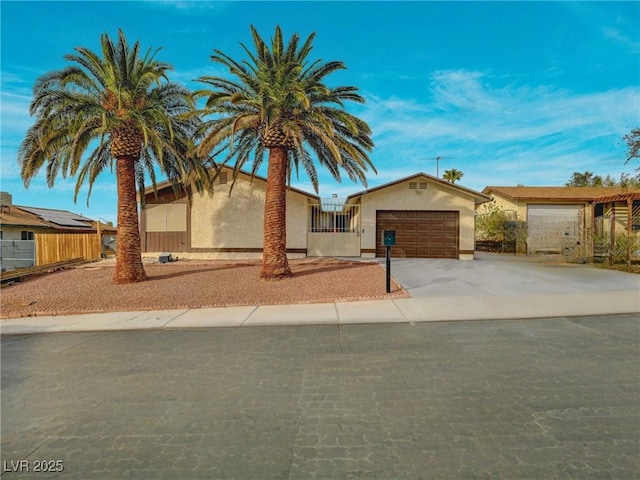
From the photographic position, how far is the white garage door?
880 inches

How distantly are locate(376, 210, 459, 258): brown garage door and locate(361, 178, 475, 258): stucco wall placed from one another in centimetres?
28

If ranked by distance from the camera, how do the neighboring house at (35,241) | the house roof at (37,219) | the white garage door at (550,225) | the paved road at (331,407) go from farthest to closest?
the house roof at (37,219) → the white garage door at (550,225) → the neighboring house at (35,241) → the paved road at (331,407)

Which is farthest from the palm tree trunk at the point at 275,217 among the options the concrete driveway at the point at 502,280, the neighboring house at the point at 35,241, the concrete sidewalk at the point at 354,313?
the neighboring house at the point at 35,241

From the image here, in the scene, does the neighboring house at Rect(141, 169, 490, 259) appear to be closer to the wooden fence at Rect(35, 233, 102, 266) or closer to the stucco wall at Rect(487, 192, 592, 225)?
the wooden fence at Rect(35, 233, 102, 266)

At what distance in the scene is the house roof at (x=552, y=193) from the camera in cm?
2244

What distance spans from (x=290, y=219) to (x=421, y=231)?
7342 millimetres

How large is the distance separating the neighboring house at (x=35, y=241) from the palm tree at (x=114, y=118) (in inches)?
→ 226

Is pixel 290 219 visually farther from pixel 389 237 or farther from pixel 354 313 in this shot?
pixel 354 313

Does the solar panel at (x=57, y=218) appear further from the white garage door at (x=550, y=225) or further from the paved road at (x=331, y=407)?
the white garage door at (x=550, y=225)

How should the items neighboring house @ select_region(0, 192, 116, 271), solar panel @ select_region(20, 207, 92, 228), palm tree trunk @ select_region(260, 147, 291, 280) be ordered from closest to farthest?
1. palm tree trunk @ select_region(260, 147, 291, 280)
2. neighboring house @ select_region(0, 192, 116, 271)
3. solar panel @ select_region(20, 207, 92, 228)

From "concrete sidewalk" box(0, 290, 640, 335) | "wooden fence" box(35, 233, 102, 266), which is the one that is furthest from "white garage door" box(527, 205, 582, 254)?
"wooden fence" box(35, 233, 102, 266)

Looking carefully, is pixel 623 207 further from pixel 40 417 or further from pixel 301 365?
pixel 40 417

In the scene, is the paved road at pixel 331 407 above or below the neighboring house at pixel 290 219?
below

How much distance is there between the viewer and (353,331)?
646cm
